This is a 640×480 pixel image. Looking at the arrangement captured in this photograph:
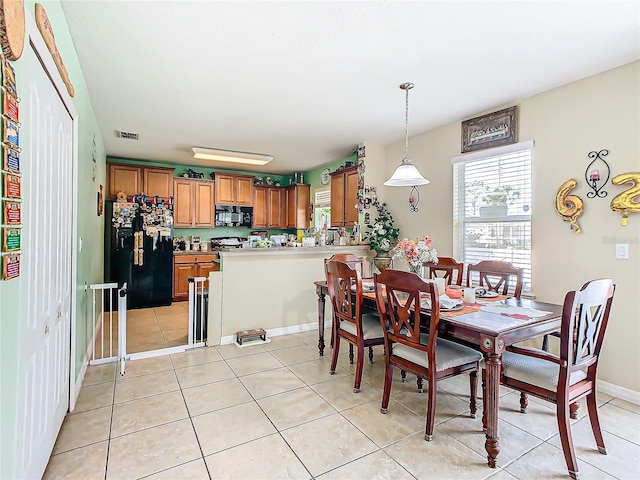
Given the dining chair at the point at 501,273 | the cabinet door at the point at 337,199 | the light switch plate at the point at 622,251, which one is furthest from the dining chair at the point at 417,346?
the cabinet door at the point at 337,199

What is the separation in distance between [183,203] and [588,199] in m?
5.99

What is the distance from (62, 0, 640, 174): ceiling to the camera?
2.03 meters

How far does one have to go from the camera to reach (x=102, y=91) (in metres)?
3.13

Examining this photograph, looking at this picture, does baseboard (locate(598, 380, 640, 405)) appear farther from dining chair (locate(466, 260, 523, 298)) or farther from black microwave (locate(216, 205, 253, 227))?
black microwave (locate(216, 205, 253, 227))

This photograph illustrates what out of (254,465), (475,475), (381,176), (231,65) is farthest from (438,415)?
(381,176)

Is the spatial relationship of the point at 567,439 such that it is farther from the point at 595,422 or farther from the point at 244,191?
the point at 244,191

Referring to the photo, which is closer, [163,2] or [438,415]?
[163,2]

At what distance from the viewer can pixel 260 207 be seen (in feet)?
23.5

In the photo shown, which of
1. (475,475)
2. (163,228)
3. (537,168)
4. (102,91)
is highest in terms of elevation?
(102,91)

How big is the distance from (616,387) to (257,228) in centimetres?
613

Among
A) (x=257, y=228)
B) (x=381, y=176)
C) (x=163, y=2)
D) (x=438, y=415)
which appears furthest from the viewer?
(x=257, y=228)

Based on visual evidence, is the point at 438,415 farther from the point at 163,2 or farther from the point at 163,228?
the point at 163,228

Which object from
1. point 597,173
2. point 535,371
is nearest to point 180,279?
point 535,371

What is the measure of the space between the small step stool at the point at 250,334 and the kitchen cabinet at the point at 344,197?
7.22ft
